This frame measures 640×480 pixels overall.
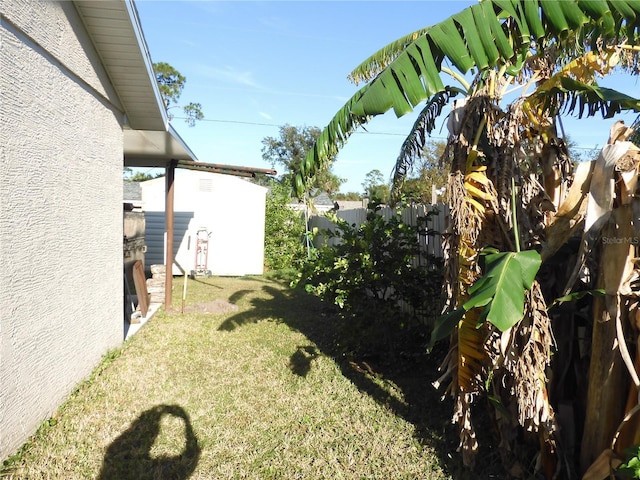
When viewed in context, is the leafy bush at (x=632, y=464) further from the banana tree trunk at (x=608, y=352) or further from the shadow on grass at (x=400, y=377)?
the shadow on grass at (x=400, y=377)

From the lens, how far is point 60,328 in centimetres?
482

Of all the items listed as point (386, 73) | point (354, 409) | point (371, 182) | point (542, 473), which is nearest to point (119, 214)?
point (354, 409)

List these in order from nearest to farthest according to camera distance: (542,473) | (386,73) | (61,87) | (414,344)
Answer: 1. (386,73)
2. (542,473)
3. (61,87)
4. (414,344)

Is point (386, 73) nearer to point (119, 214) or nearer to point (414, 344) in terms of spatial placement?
point (414, 344)

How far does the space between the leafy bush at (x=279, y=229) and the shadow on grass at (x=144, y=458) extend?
1311 cm

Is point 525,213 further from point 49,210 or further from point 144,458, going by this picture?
point 49,210

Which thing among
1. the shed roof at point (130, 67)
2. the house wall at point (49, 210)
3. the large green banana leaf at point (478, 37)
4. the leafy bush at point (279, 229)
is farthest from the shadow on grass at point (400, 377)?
the leafy bush at point (279, 229)

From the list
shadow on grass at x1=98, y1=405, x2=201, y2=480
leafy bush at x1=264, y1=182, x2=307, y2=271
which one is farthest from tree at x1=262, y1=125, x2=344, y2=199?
shadow on grass at x1=98, y1=405, x2=201, y2=480

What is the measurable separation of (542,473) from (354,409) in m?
1.94

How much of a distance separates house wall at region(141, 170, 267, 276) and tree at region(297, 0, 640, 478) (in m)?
12.3

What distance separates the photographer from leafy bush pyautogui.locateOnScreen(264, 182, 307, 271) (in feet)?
59.0

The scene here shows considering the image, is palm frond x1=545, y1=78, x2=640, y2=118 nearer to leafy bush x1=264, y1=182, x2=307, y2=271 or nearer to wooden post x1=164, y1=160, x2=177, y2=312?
wooden post x1=164, y1=160, x2=177, y2=312

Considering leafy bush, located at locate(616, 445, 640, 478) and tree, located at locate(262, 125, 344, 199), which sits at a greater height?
tree, located at locate(262, 125, 344, 199)

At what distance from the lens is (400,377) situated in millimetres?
6137
